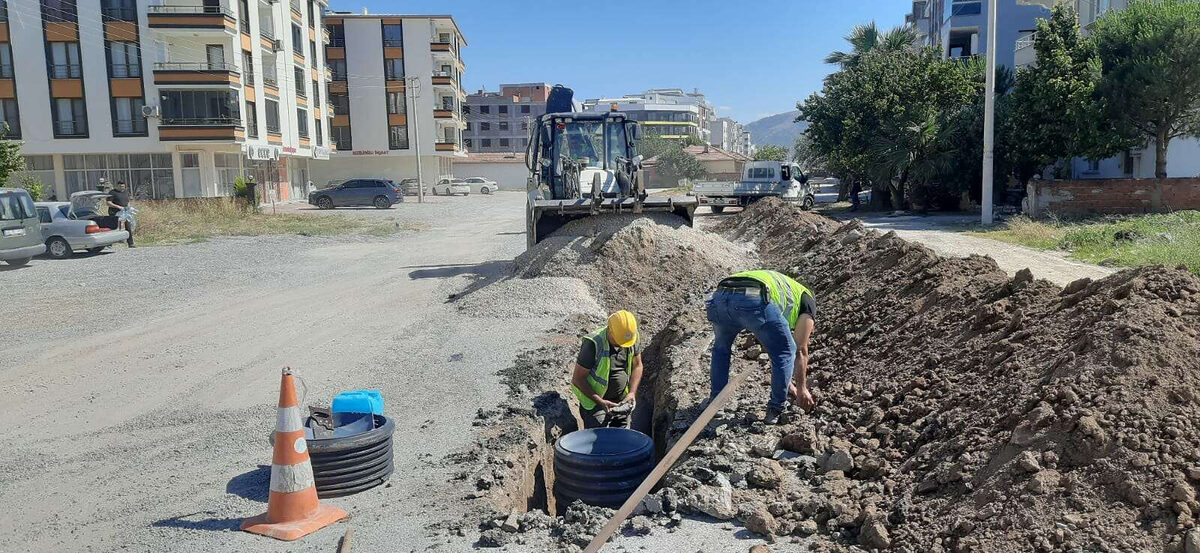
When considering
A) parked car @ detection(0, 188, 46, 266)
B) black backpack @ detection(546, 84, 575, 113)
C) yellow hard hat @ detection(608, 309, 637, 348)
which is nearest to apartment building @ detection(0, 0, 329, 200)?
parked car @ detection(0, 188, 46, 266)

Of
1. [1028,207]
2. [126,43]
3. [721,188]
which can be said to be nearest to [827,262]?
[1028,207]

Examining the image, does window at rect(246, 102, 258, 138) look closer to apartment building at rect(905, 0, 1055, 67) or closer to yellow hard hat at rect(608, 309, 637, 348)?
apartment building at rect(905, 0, 1055, 67)

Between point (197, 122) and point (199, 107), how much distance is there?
0.76m

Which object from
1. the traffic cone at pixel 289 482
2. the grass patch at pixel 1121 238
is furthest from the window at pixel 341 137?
the traffic cone at pixel 289 482

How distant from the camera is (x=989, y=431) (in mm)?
4773

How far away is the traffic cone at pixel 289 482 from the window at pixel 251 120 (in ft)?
130

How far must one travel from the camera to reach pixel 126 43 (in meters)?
38.5

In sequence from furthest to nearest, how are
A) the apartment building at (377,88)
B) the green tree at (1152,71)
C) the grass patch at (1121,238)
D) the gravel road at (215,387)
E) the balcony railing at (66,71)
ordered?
1. the apartment building at (377,88)
2. the balcony railing at (66,71)
3. the green tree at (1152,71)
4. the grass patch at (1121,238)
5. the gravel road at (215,387)

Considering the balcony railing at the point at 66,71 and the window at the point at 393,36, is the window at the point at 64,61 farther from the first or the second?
the window at the point at 393,36

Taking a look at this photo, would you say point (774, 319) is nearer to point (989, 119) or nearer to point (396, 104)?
point (989, 119)

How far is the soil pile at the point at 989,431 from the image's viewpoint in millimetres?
4000

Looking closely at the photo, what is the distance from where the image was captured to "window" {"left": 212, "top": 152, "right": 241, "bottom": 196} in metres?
41.1

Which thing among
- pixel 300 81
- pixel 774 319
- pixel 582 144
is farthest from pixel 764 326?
pixel 300 81

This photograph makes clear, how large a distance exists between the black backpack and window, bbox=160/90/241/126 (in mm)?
28575
